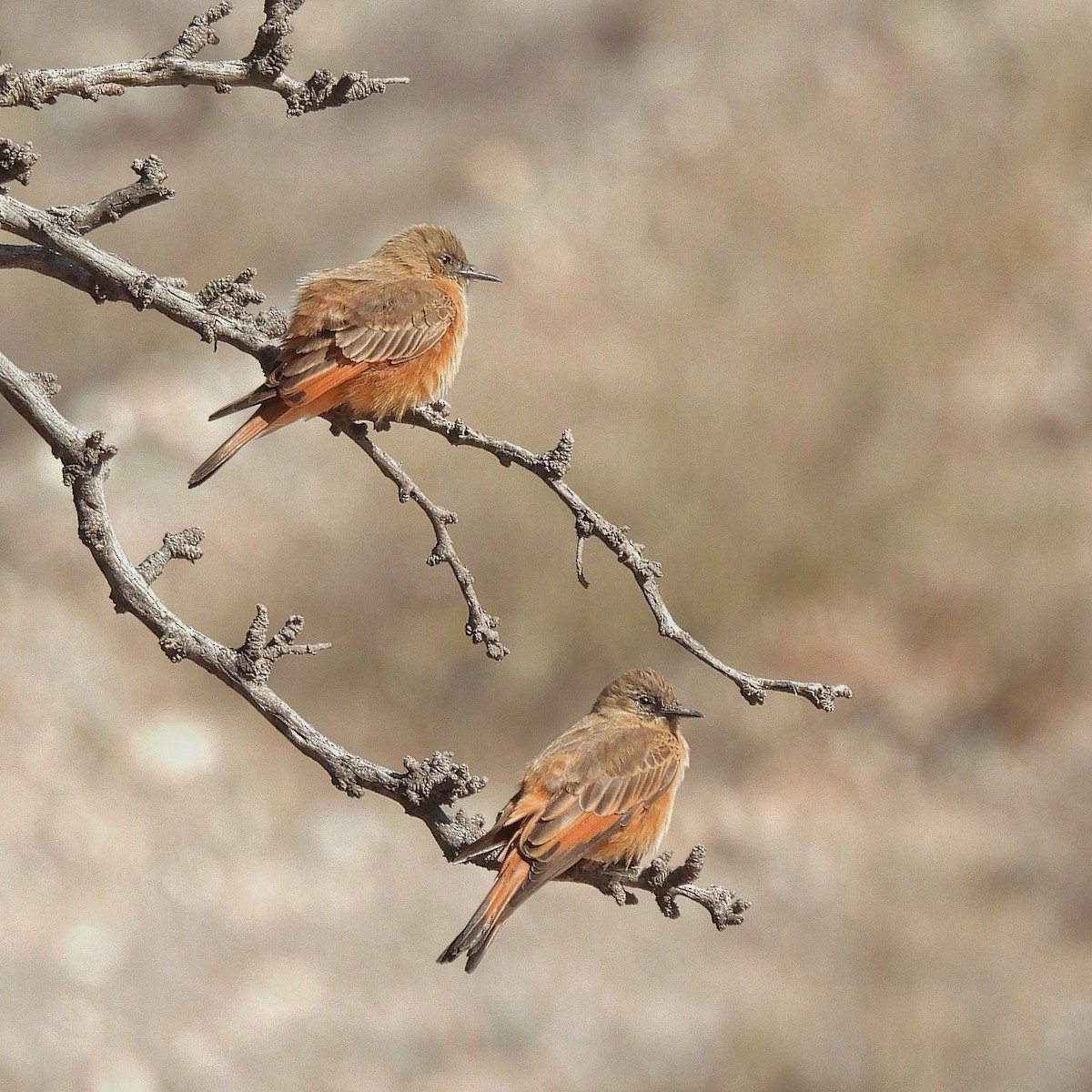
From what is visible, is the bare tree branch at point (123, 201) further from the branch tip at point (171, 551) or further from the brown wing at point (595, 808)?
the brown wing at point (595, 808)

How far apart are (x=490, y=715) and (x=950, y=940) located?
4626 millimetres

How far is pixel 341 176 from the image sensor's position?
17.7 m

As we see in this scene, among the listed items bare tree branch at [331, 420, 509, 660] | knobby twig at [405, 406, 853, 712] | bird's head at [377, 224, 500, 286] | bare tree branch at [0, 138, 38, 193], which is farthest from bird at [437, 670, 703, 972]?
bare tree branch at [0, 138, 38, 193]

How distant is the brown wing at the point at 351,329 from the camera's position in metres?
6.23

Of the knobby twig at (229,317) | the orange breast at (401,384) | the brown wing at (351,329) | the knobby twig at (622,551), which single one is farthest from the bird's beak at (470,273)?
the knobby twig at (229,317)

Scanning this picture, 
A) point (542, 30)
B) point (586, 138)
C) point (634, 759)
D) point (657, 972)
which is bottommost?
point (634, 759)

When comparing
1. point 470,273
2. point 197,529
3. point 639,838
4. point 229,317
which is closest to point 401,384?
point 229,317

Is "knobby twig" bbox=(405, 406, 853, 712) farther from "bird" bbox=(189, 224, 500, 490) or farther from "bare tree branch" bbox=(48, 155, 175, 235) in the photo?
"bare tree branch" bbox=(48, 155, 175, 235)

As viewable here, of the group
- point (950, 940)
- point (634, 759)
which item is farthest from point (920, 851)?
point (634, 759)

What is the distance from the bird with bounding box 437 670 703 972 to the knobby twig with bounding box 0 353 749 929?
0.20m

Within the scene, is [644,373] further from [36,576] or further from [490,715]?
[36,576]

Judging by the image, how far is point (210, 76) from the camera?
5.18m

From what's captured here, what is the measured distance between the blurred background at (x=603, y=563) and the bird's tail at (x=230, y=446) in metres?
8.06

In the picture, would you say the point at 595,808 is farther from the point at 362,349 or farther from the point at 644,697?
the point at 362,349
